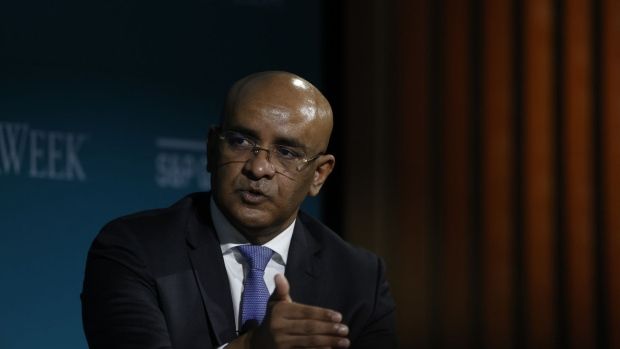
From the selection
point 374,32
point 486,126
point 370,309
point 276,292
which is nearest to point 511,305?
point 486,126

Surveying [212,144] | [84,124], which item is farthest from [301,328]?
[84,124]

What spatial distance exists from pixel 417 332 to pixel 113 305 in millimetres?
1956

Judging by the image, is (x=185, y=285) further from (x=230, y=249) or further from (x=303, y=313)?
(x=303, y=313)

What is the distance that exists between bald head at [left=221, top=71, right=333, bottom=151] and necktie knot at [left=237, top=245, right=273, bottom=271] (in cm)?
27

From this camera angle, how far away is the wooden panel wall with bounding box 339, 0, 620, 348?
138 inches

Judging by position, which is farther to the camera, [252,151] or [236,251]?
[236,251]

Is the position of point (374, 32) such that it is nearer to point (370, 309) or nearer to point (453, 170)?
point (453, 170)

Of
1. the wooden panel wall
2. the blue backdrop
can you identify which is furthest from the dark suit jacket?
the wooden panel wall

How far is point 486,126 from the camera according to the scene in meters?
3.69

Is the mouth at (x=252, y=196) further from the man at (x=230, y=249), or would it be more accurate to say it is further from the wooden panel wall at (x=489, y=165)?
the wooden panel wall at (x=489, y=165)

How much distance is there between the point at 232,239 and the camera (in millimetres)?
2195

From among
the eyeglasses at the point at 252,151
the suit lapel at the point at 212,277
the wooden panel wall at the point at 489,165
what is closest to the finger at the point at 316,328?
the suit lapel at the point at 212,277

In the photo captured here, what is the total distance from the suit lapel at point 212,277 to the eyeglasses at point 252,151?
20 cm

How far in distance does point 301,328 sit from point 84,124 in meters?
1.63
